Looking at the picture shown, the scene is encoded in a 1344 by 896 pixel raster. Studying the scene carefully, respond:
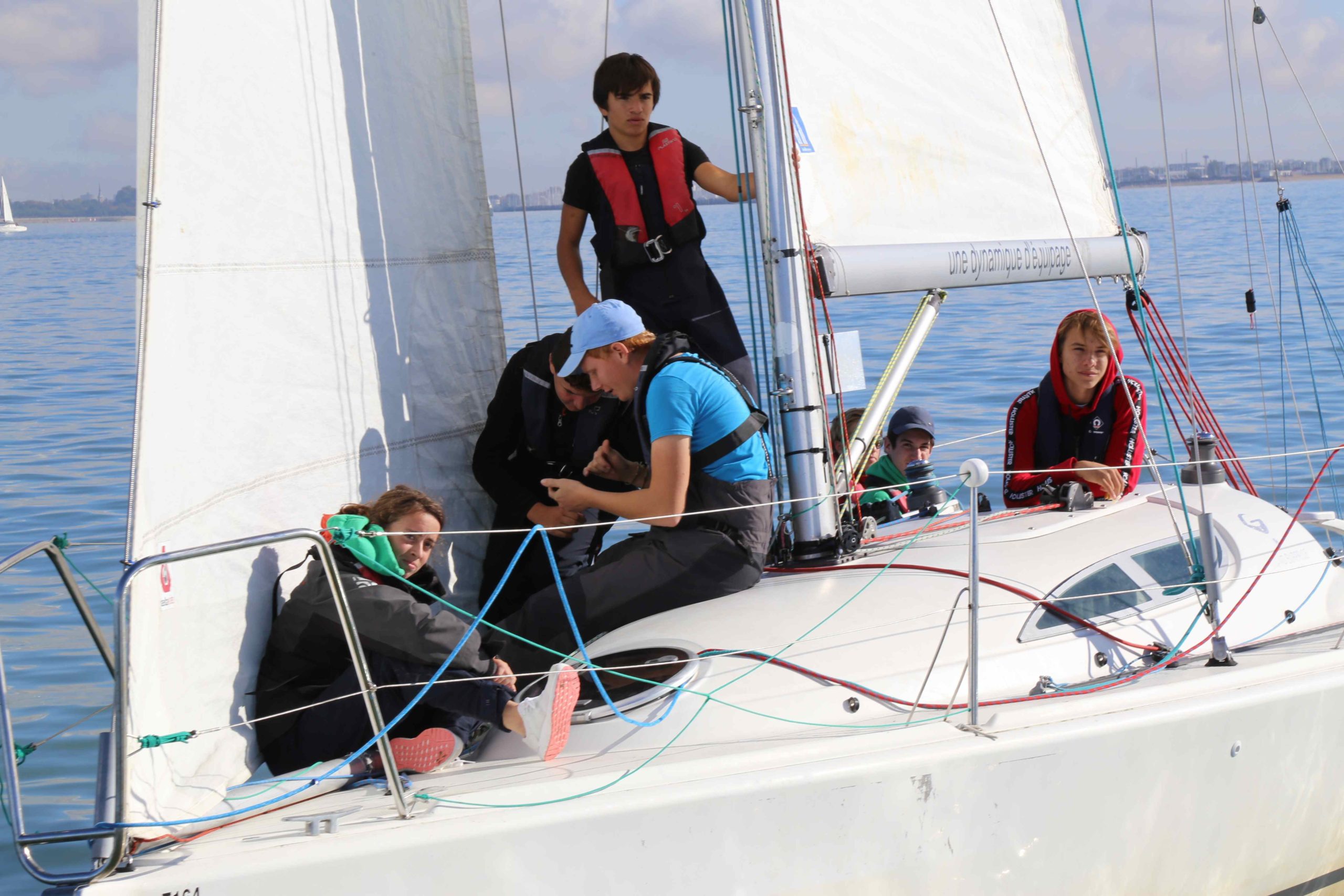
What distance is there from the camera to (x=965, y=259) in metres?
3.44

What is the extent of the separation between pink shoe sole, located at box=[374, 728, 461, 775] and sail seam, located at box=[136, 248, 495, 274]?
3.43 ft

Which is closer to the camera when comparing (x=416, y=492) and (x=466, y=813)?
(x=466, y=813)

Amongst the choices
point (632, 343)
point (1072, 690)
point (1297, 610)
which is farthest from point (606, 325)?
point (1297, 610)

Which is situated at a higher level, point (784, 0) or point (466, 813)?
point (784, 0)

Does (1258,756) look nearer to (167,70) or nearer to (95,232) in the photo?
(167,70)

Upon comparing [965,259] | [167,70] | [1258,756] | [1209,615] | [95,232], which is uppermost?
[95,232]

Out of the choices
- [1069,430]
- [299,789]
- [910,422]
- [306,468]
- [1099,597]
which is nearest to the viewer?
[299,789]

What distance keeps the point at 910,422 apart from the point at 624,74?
1.53m

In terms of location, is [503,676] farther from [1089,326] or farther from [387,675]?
[1089,326]

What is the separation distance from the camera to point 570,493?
9.95 feet

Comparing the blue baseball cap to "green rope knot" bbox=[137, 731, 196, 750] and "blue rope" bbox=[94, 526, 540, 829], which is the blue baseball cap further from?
"green rope knot" bbox=[137, 731, 196, 750]

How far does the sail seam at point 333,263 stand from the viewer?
2.55m

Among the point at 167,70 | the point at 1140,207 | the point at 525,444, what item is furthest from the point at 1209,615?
the point at 1140,207

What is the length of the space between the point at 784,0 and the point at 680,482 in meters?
1.33
